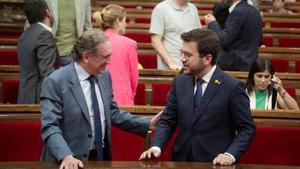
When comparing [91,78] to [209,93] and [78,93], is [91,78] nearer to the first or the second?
[78,93]

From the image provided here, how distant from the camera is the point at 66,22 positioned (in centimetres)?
501

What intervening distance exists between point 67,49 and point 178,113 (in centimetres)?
227

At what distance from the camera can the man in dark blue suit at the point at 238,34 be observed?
4.71 meters

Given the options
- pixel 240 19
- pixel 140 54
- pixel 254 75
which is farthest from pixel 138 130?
pixel 140 54

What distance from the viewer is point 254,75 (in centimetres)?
437

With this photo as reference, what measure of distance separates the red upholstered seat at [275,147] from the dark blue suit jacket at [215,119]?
910mm

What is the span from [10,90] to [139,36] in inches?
84.2

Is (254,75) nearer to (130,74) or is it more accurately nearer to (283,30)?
(130,74)

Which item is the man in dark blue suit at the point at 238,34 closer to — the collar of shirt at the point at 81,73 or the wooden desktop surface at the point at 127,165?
the collar of shirt at the point at 81,73

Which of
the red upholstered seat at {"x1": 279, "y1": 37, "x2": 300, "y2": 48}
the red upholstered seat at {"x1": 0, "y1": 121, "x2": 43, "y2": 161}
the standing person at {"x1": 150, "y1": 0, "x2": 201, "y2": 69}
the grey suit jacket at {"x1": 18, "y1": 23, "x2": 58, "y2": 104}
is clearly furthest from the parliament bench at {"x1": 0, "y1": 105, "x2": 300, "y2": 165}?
the red upholstered seat at {"x1": 279, "y1": 37, "x2": 300, "y2": 48}

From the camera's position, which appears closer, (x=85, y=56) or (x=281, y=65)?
(x=85, y=56)

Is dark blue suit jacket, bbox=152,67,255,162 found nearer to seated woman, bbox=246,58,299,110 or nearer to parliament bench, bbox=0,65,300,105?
seated woman, bbox=246,58,299,110

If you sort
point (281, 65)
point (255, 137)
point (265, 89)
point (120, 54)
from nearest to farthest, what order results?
point (255, 137) < point (120, 54) < point (265, 89) < point (281, 65)

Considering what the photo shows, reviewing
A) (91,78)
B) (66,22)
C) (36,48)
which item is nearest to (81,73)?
(91,78)
